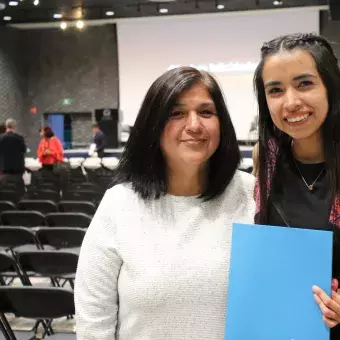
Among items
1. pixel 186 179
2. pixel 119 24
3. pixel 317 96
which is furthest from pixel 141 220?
pixel 119 24

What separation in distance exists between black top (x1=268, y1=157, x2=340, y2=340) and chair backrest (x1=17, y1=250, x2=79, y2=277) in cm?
213

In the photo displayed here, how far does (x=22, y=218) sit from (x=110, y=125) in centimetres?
1167

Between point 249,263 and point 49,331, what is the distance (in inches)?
86.8

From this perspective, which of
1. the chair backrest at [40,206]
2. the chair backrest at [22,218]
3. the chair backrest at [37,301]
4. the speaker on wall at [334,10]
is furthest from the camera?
the speaker on wall at [334,10]

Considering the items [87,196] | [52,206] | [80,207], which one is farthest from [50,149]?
[80,207]

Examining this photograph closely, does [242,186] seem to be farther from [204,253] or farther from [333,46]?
[333,46]

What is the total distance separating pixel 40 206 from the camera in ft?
19.0

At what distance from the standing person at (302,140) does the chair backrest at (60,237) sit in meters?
2.88

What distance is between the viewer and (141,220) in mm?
1342

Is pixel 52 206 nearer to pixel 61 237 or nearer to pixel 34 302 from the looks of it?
pixel 61 237

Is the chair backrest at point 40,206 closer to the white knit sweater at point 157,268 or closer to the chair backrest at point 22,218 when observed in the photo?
the chair backrest at point 22,218

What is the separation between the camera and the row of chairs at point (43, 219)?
4734 millimetres

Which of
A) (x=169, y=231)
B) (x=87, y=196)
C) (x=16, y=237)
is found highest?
(x=169, y=231)

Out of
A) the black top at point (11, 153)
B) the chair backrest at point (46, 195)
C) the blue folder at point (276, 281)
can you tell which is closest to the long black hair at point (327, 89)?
the blue folder at point (276, 281)
